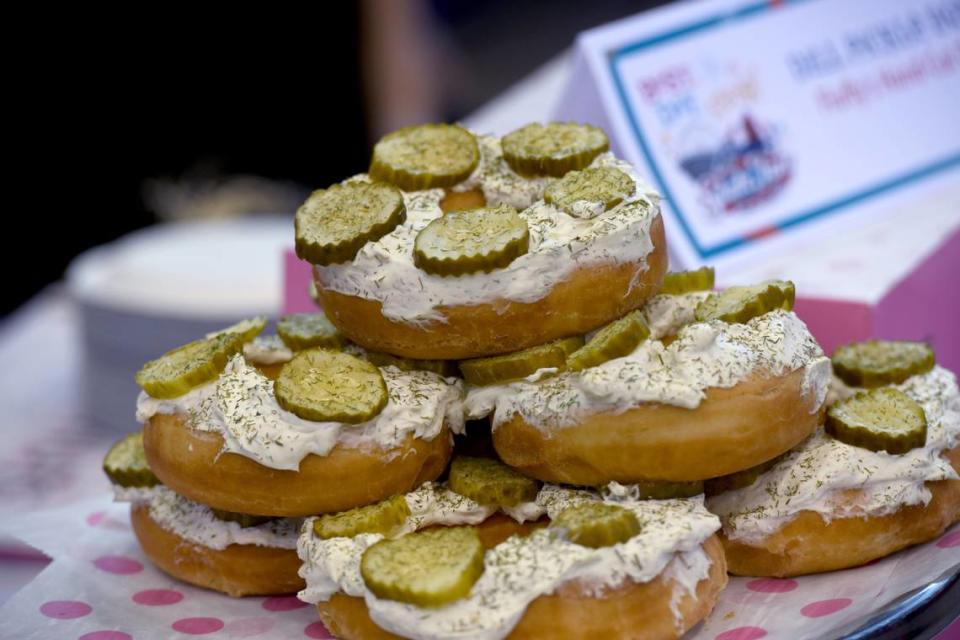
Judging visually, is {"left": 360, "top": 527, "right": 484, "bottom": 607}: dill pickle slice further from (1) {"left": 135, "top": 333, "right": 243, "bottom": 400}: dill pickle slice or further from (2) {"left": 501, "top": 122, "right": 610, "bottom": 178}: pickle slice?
(2) {"left": 501, "top": 122, "right": 610, "bottom": 178}: pickle slice

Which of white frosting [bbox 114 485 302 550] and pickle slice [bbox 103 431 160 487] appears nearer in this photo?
white frosting [bbox 114 485 302 550]

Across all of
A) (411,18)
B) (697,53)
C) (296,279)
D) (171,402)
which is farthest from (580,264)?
(411,18)

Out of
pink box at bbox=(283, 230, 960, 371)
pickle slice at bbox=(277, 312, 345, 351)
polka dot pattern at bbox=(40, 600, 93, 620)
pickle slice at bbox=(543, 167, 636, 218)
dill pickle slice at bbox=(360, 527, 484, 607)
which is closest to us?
dill pickle slice at bbox=(360, 527, 484, 607)

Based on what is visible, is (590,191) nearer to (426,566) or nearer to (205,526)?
(426,566)

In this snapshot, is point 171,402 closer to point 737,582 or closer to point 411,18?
point 737,582

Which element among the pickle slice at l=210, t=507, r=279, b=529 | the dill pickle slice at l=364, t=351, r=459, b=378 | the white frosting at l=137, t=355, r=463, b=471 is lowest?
the pickle slice at l=210, t=507, r=279, b=529

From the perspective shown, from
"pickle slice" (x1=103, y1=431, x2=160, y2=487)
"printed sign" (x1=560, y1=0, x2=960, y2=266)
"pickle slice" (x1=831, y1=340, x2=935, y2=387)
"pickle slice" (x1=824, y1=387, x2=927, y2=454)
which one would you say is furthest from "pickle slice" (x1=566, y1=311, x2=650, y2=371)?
"printed sign" (x1=560, y1=0, x2=960, y2=266)
